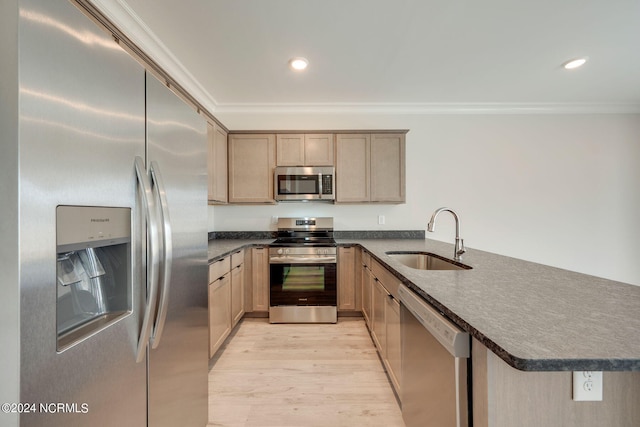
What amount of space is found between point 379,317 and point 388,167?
185cm

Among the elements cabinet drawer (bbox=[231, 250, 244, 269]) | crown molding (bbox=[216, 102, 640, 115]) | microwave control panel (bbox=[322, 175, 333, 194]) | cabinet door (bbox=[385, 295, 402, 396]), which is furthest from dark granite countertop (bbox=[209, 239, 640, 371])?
crown molding (bbox=[216, 102, 640, 115])

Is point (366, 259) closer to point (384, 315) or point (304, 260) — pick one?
point (304, 260)

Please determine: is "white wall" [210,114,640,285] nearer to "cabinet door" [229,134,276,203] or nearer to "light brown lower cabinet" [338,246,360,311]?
"cabinet door" [229,134,276,203]

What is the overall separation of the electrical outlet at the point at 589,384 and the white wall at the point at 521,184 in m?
2.97

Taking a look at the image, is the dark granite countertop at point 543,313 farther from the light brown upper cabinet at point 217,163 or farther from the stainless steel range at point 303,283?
the light brown upper cabinet at point 217,163

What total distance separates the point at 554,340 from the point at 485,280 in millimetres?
628

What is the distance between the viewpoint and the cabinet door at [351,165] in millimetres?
3363

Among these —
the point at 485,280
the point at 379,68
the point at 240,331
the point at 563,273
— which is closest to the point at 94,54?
the point at 485,280

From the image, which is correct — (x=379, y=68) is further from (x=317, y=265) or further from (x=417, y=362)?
(x=417, y=362)

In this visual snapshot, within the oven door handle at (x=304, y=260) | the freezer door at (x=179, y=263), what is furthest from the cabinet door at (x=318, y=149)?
the freezer door at (x=179, y=263)

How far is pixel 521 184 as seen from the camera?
11.8ft

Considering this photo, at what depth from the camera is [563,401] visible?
734 millimetres

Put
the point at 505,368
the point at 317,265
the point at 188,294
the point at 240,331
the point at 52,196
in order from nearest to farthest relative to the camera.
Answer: the point at 52,196 → the point at 505,368 → the point at 188,294 → the point at 240,331 → the point at 317,265

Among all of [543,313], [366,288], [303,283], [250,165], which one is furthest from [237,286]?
[543,313]
